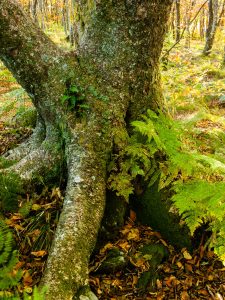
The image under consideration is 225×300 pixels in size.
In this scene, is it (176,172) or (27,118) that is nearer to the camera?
(176,172)

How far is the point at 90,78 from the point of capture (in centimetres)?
318

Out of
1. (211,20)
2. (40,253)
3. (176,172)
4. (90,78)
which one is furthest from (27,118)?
(211,20)

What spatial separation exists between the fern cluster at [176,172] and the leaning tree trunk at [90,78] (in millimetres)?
202

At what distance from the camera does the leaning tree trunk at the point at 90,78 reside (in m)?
2.92

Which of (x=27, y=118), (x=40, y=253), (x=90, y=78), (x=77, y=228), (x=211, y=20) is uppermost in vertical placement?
(x=90, y=78)

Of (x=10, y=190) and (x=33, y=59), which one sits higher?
(x=33, y=59)

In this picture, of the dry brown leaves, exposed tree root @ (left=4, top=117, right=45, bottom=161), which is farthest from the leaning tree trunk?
the dry brown leaves

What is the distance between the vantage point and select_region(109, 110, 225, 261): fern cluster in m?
2.48

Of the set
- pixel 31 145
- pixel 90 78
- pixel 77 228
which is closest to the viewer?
pixel 77 228

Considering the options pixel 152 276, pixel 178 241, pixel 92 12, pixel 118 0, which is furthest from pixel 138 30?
pixel 152 276

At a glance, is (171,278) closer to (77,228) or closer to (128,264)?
(128,264)

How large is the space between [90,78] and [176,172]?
4.25 feet

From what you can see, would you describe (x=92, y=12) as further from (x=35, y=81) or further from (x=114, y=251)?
(x=114, y=251)

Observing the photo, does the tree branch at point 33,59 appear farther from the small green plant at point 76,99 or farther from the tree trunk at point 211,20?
the tree trunk at point 211,20
